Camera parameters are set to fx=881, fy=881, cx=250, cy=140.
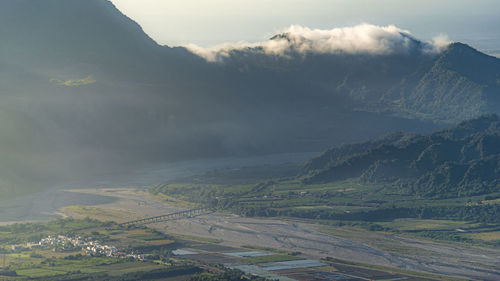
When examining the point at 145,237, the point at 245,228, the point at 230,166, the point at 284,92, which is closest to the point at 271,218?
the point at 245,228

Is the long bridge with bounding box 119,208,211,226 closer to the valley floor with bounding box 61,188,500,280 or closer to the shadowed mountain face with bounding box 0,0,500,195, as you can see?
the valley floor with bounding box 61,188,500,280

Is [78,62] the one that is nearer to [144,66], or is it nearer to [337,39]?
[144,66]

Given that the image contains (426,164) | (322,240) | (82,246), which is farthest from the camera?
(426,164)

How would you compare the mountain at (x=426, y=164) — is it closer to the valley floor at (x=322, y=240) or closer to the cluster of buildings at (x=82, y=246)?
the valley floor at (x=322, y=240)

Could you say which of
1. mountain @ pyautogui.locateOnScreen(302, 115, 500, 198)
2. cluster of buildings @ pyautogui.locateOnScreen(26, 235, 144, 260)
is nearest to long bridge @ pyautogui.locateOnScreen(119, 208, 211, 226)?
cluster of buildings @ pyautogui.locateOnScreen(26, 235, 144, 260)

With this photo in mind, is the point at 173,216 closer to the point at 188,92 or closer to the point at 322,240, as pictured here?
the point at 322,240

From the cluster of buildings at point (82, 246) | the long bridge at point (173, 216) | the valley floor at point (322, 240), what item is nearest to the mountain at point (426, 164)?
the long bridge at point (173, 216)

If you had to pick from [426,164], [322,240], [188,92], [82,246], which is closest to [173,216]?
[82,246]
